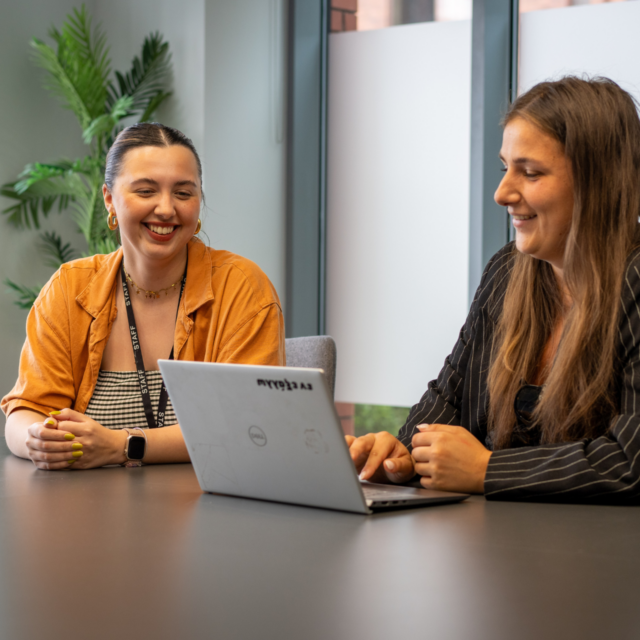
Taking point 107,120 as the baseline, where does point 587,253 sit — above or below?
below

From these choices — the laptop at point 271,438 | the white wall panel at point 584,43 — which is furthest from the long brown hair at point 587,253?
the white wall panel at point 584,43

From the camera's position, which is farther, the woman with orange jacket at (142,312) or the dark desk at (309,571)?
the woman with orange jacket at (142,312)

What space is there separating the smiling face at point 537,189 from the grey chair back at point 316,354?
2.67 feet

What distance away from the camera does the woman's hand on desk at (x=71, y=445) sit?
4.96ft

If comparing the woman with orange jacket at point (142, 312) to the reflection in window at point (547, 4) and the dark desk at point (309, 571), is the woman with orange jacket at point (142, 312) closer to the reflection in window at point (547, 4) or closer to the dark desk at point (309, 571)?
the dark desk at point (309, 571)

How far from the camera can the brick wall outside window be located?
4.16 m

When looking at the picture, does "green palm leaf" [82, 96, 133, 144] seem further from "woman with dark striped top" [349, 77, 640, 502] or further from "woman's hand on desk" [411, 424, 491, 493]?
"woman's hand on desk" [411, 424, 491, 493]

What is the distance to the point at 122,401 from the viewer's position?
1.82 meters

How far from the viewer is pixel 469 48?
3.82 metres

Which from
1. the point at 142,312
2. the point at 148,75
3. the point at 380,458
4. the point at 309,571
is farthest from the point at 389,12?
the point at 309,571

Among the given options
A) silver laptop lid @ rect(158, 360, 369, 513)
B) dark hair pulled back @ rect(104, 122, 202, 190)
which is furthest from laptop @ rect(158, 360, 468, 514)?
dark hair pulled back @ rect(104, 122, 202, 190)

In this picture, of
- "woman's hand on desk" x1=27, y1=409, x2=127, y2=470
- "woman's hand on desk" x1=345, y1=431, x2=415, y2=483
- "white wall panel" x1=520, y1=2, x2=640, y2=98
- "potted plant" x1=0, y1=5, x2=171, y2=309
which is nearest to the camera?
"woman's hand on desk" x1=345, y1=431, x2=415, y2=483

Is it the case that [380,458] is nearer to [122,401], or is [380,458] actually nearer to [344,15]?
[122,401]

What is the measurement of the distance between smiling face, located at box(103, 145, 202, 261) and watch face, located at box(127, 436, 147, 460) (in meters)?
0.53
